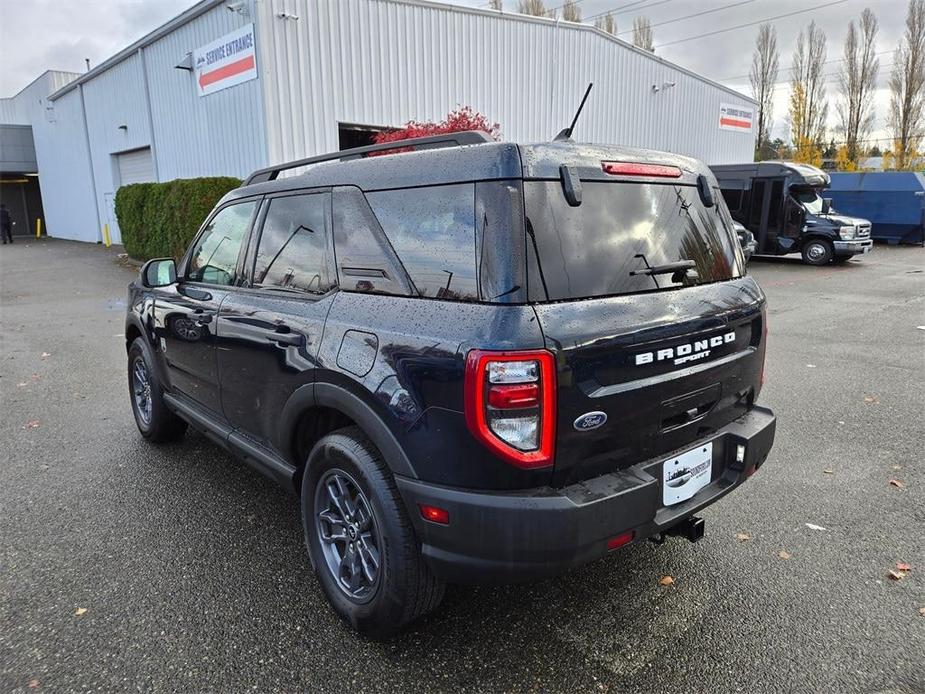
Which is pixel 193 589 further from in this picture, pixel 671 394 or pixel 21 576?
pixel 671 394

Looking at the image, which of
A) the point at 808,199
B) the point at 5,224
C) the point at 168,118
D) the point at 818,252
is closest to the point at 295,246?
the point at 818,252

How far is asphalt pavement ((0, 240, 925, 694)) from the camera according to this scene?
2.42 meters

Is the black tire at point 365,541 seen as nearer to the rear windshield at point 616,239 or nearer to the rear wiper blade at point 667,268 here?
the rear windshield at point 616,239

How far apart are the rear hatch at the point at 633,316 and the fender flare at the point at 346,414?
0.58 m

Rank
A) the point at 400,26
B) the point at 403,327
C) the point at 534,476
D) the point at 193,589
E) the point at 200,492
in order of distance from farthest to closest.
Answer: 1. the point at 400,26
2. the point at 200,492
3. the point at 193,589
4. the point at 403,327
5. the point at 534,476

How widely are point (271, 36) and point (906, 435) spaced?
43.1 ft

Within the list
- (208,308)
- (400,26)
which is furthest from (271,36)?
(208,308)

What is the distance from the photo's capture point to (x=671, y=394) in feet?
8.00

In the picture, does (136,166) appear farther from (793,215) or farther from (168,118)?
(793,215)

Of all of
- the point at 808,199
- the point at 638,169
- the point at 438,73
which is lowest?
the point at 638,169

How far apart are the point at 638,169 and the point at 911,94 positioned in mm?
42440

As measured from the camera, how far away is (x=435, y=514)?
2.21m

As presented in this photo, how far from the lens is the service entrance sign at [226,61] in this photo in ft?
43.7

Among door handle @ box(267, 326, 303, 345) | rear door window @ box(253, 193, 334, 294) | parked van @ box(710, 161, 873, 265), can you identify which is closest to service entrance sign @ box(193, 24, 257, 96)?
rear door window @ box(253, 193, 334, 294)
